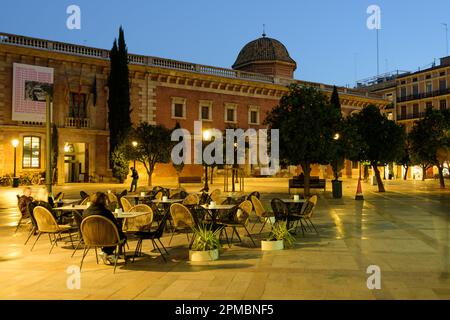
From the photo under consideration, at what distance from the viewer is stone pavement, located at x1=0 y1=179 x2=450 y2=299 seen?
533 centimetres

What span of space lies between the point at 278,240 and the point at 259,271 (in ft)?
5.84

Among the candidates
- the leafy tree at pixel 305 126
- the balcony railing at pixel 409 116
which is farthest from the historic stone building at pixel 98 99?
the balcony railing at pixel 409 116

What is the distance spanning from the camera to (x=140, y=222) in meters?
9.09

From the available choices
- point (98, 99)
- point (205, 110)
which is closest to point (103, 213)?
point (98, 99)

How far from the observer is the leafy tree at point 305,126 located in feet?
Result: 58.9

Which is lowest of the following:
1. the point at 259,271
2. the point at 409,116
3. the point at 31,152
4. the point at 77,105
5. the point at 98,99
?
the point at 259,271

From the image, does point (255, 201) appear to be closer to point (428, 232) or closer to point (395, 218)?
point (428, 232)

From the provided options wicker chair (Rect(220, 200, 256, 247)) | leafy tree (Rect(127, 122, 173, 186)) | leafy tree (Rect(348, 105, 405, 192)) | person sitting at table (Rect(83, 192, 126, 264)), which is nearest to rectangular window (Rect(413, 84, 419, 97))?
leafy tree (Rect(348, 105, 405, 192))

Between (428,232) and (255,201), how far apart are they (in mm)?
3970

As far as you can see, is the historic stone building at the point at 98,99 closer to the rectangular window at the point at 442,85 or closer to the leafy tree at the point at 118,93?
the leafy tree at the point at 118,93

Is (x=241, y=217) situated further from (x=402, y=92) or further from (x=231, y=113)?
(x=402, y=92)

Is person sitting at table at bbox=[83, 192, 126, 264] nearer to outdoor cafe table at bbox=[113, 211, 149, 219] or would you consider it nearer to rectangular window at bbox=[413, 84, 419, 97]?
outdoor cafe table at bbox=[113, 211, 149, 219]

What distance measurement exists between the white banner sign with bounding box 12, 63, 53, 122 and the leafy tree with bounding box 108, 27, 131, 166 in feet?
13.2
